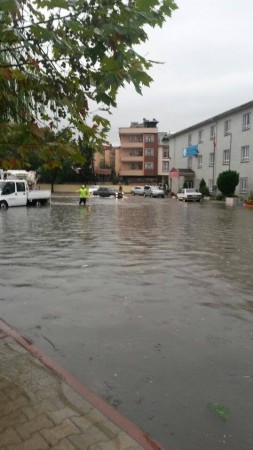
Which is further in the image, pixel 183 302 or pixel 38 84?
pixel 183 302

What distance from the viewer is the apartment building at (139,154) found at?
83.6 metres

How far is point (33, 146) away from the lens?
3859 mm

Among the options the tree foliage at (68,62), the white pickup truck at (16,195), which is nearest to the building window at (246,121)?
the white pickup truck at (16,195)

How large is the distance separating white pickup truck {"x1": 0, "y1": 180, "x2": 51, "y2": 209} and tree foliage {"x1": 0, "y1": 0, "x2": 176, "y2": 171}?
83.7 ft

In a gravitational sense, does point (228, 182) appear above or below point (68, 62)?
below

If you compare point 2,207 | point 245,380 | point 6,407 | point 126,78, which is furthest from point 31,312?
point 2,207

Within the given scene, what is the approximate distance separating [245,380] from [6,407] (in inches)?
88.7

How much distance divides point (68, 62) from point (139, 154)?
82.2m

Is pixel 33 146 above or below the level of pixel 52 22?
below

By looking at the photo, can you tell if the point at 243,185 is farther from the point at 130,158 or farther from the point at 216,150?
the point at 130,158

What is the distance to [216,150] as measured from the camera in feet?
170

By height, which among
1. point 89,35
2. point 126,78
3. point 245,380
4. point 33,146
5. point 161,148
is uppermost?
point 161,148

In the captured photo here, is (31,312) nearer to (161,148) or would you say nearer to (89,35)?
(89,35)

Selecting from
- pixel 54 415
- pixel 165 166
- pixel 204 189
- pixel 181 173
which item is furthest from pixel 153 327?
pixel 165 166
